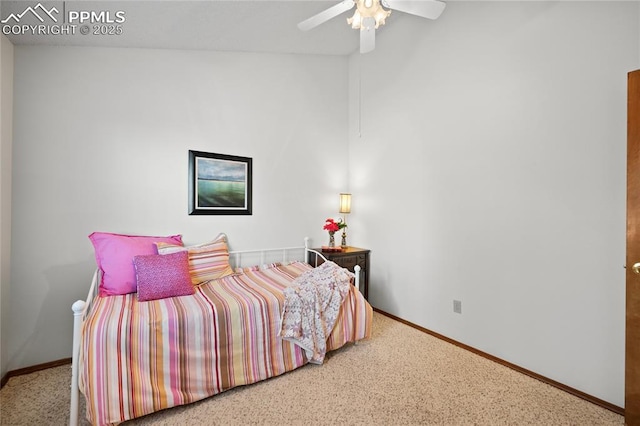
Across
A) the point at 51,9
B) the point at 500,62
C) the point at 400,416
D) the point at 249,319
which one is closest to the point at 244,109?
the point at 51,9

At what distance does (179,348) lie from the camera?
1.77 m

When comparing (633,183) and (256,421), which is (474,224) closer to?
(633,183)

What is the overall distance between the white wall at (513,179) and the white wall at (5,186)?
315 cm

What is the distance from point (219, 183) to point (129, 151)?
786 mm

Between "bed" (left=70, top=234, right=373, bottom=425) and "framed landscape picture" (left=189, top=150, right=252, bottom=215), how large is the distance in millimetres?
517

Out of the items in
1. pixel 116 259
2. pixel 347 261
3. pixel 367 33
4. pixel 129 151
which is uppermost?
pixel 367 33

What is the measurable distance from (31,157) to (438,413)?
3.28 metres

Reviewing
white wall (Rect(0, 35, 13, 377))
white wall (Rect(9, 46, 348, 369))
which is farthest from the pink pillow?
white wall (Rect(0, 35, 13, 377))

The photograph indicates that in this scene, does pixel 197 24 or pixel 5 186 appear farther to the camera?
pixel 197 24

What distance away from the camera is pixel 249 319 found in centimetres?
200

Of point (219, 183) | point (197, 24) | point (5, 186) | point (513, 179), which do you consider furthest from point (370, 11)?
point (5, 186)

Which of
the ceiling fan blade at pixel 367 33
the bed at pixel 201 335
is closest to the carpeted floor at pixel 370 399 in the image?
the bed at pixel 201 335

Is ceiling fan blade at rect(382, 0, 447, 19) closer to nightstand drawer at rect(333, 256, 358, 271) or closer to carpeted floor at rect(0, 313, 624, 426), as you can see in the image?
nightstand drawer at rect(333, 256, 358, 271)

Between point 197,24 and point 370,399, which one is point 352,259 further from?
point 197,24
